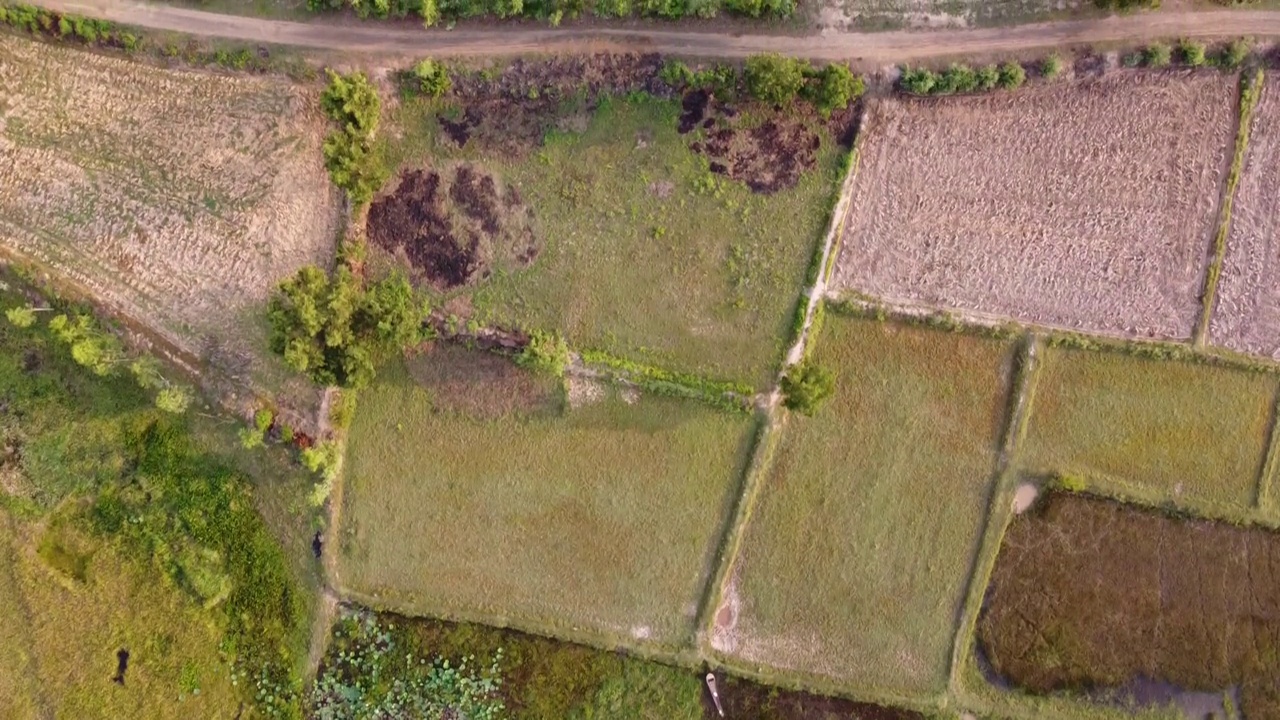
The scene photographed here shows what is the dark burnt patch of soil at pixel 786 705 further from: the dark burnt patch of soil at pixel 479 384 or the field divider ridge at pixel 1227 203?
the field divider ridge at pixel 1227 203

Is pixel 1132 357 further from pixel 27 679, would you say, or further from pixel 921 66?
pixel 27 679

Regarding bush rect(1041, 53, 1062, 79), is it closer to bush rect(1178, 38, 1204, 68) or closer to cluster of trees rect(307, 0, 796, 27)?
bush rect(1178, 38, 1204, 68)

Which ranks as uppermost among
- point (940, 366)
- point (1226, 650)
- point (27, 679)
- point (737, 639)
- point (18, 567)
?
point (940, 366)

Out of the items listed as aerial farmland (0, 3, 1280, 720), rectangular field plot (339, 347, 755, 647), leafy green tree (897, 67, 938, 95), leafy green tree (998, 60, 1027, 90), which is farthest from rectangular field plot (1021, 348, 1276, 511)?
rectangular field plot (339, 347, 755, 647)

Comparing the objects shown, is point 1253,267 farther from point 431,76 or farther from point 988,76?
point 431,76

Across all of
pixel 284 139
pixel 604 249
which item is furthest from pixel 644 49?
pixel 284 139

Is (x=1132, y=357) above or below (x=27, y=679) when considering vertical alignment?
above

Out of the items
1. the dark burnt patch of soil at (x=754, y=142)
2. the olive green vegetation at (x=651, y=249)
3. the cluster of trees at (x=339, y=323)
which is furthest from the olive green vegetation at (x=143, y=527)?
the dark burnt patch of soil at (x=754, y=142)
